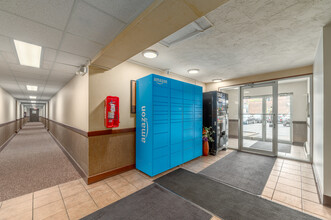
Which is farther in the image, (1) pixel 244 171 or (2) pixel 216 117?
Result: (2) pixel 216 117

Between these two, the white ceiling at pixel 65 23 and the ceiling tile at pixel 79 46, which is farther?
the ceiling tile at pixel 79 46

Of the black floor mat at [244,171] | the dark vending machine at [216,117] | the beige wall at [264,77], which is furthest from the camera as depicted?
the dark vending machine at [216,117]

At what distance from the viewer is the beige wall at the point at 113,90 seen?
3.06 m

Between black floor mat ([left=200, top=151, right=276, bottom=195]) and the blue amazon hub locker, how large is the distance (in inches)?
34.8

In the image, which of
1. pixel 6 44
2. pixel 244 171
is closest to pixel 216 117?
pixel 244 171

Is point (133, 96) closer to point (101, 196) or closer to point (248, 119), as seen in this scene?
point (101, 196)

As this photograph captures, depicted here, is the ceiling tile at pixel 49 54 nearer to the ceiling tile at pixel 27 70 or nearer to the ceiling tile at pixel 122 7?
the ceiling tile at pixel 27 70

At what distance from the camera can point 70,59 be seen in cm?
300

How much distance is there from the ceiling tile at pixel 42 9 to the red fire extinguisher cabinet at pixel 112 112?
163 centimetres

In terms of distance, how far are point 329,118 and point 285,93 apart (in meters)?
5.05

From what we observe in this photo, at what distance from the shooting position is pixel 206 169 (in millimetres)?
3627

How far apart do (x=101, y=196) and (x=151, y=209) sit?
99 cm

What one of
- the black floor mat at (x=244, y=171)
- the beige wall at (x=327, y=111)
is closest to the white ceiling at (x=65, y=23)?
the beige wall at (x=327, y=111)

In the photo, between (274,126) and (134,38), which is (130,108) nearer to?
(134,38)
